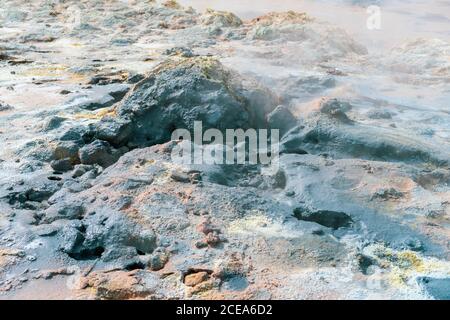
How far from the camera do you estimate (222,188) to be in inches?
135

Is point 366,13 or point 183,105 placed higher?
point 366,13

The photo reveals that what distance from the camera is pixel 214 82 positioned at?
14.5ft

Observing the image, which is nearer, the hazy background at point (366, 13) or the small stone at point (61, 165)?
the small stone at point (61, 165)

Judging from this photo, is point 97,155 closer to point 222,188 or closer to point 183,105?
point 183,105

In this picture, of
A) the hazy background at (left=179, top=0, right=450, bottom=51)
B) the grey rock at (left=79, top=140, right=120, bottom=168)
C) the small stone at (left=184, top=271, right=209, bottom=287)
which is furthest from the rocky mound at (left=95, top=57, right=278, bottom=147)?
the hazy background at (left=179, top=0, right=450, bottom=51)

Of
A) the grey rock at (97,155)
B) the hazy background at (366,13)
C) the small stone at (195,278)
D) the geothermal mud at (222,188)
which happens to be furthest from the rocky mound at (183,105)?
the hazy background at (366,13)

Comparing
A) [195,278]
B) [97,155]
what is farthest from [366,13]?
[195,278]

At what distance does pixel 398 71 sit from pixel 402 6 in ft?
17.4

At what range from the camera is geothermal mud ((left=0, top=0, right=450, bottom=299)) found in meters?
2.73

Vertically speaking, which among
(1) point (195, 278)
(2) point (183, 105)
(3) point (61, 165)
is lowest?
(1) point (195, 278)

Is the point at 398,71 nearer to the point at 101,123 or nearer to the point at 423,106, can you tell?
the point at 423,106

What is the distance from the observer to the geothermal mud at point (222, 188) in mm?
2732

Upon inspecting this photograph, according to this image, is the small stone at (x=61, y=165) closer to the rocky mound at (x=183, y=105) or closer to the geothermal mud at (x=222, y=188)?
the geothermal mud at (x=222, y=188)

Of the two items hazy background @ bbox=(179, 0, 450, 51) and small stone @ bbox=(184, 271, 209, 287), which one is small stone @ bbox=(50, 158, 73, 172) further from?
hazy background @ bbox=(179, 0, 450, 51)
